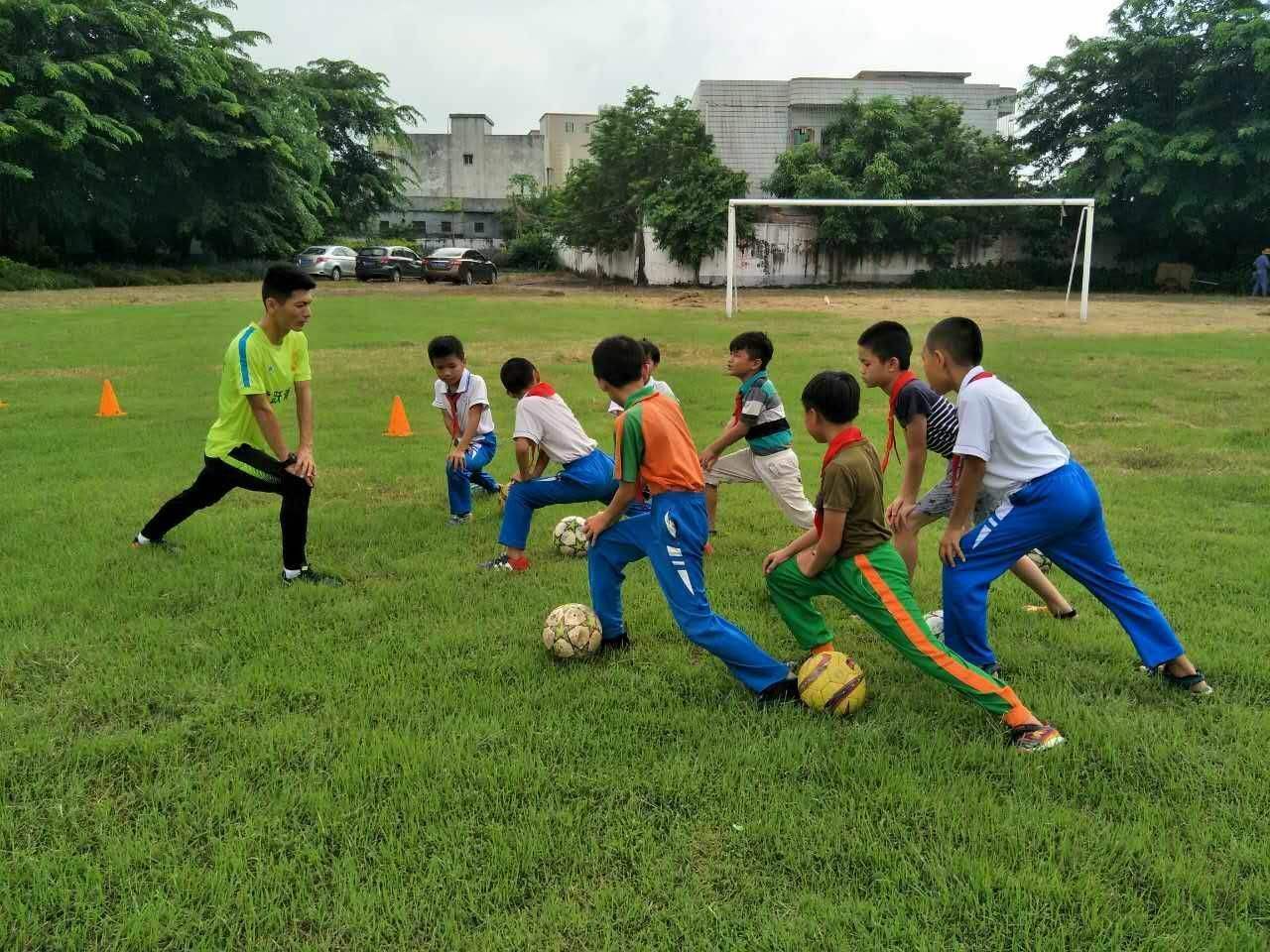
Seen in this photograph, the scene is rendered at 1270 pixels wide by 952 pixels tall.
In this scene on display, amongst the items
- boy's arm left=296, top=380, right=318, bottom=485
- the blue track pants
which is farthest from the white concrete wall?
boy's arm left=296, top=380, right=318, bottom=485

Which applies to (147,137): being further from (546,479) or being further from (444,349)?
(546,479)

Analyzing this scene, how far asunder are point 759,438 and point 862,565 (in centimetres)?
210

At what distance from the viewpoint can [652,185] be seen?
33438 mm

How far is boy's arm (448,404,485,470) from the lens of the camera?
233 inches

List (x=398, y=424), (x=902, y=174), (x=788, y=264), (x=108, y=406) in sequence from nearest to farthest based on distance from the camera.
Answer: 1. (x=398, y=424)
2. (x=108, y=406)
3. (x=902, y=174)
4. (x=788, y=264)

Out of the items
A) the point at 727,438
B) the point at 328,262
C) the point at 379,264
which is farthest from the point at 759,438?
the point at 328,262

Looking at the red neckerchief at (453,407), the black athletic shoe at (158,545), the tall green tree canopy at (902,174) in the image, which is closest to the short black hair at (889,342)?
the red neckerchief at (453,407)

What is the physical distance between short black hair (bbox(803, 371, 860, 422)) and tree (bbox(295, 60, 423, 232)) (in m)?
42.3

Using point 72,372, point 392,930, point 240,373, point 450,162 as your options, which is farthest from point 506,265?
point 392,930

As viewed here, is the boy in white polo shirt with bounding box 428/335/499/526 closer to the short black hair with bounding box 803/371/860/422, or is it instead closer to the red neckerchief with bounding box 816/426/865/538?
the short black hair with bounding box 803/371/860/422

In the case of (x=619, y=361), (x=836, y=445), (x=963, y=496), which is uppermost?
(x=619, y=361)

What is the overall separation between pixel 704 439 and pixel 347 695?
5.67 metres

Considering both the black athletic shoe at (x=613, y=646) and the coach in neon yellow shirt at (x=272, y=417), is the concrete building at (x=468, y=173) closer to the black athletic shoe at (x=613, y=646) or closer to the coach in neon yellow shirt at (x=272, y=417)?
the coach in neon yellow shirt at (x=272, y=417)

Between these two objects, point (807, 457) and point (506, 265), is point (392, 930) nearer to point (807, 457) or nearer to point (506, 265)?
point (807, 457)
